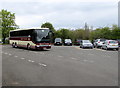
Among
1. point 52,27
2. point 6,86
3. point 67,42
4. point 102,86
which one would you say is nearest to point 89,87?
point 102,86

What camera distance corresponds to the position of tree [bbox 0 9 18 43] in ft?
202

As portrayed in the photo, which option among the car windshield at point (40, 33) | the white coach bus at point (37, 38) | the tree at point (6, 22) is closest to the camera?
the white coach bus at point (37, 38)

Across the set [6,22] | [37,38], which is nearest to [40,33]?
[37,38]

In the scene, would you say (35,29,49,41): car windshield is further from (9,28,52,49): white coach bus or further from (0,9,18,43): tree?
(0,9,18,43): tree

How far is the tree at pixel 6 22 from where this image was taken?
61550 millimetres

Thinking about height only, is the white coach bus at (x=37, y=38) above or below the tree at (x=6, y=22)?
below

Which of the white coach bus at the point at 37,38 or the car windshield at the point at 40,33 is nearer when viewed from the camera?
the white coach bus at the point at 37,38

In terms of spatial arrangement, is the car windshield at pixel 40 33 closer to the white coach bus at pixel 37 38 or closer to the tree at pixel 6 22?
the white coach bus at pixel 37 38

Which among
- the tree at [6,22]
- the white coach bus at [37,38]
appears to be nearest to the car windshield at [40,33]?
the white coach bus at [37,38]

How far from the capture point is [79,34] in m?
64.1

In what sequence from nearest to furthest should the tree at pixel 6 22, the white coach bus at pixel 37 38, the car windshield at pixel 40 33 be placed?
the white coach bus at pixel 37 38
the car windshield at pixel 40 33
the tree at pixel 6 22

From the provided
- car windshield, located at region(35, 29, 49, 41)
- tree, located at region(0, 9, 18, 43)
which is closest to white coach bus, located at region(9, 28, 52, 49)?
car windshield, located at region(35, 29, 49, 41)

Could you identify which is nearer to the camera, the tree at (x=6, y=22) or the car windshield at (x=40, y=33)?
the car windshield at (x=40, y=33)

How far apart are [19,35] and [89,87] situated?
1000 inches
